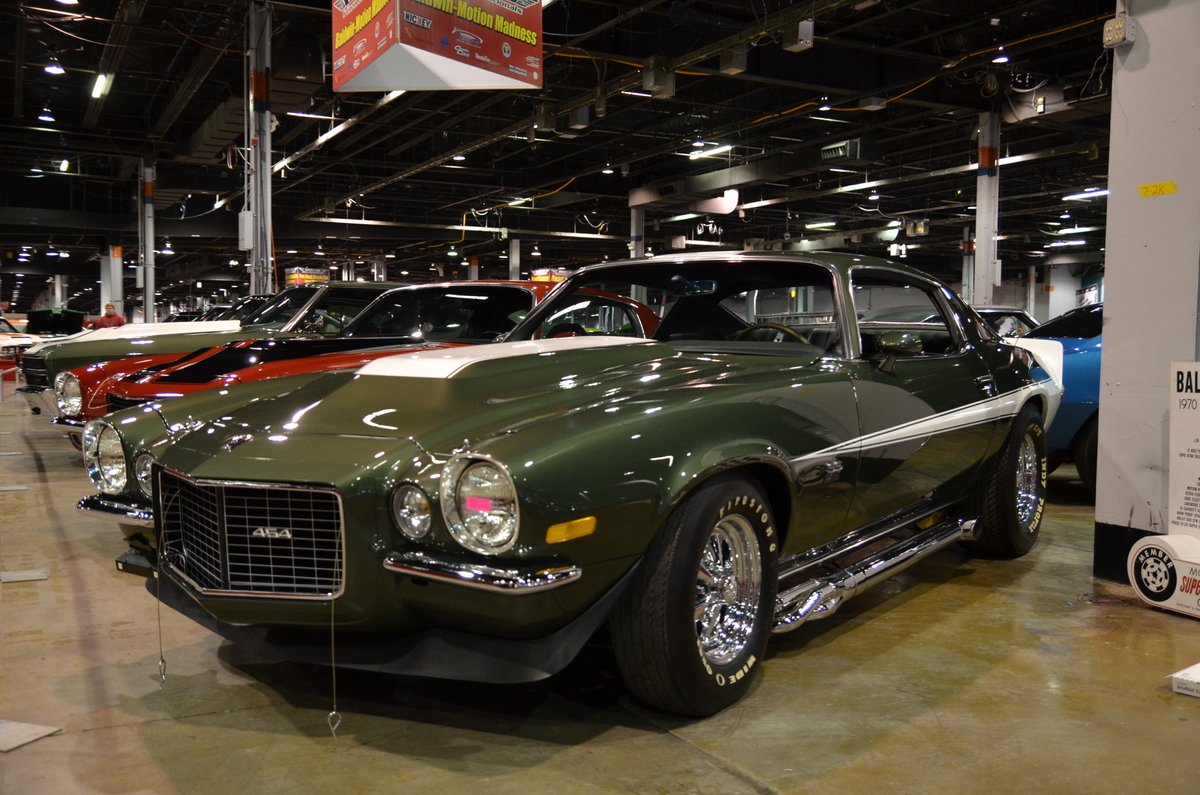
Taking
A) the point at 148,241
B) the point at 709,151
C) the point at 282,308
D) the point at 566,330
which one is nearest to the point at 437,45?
the point at 282,308

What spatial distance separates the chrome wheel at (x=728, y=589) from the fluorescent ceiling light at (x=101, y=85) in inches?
600

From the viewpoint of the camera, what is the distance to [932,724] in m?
2.76

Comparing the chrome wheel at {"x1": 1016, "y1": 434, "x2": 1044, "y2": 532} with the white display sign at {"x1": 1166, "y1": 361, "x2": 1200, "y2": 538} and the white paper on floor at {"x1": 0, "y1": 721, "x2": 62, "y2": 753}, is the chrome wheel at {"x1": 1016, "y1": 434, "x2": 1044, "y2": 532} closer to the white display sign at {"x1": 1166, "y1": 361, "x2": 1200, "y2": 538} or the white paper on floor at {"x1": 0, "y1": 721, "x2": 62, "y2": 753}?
the white display sign at {"x1": 1166, "y1": 361, "x2": 1200, "y2": 538}

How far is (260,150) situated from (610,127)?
859cm

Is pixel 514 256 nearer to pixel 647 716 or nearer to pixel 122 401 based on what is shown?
pixel 122 401

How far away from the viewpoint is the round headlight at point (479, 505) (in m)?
2.28

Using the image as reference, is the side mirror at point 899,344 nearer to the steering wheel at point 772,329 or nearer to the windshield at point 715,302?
the windshield at point 715,302

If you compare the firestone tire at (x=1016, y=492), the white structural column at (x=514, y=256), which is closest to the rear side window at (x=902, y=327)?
the firestone tire at (x=1016, y=492)

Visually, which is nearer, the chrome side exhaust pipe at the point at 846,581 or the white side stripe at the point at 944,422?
the chrome side exhaust pipe at the point at 846,581

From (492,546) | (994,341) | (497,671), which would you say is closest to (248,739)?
(497,671)

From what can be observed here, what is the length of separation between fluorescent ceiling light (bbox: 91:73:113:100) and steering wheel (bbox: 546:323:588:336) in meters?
13.4

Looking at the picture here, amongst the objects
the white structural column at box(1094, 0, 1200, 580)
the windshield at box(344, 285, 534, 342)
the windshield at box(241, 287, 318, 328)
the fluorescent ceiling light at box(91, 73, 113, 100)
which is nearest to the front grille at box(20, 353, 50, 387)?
the windshield at box(241, 287, 318, 328)

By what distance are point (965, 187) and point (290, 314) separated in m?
20.1

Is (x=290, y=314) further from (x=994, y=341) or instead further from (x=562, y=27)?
(x=994, y=341)
